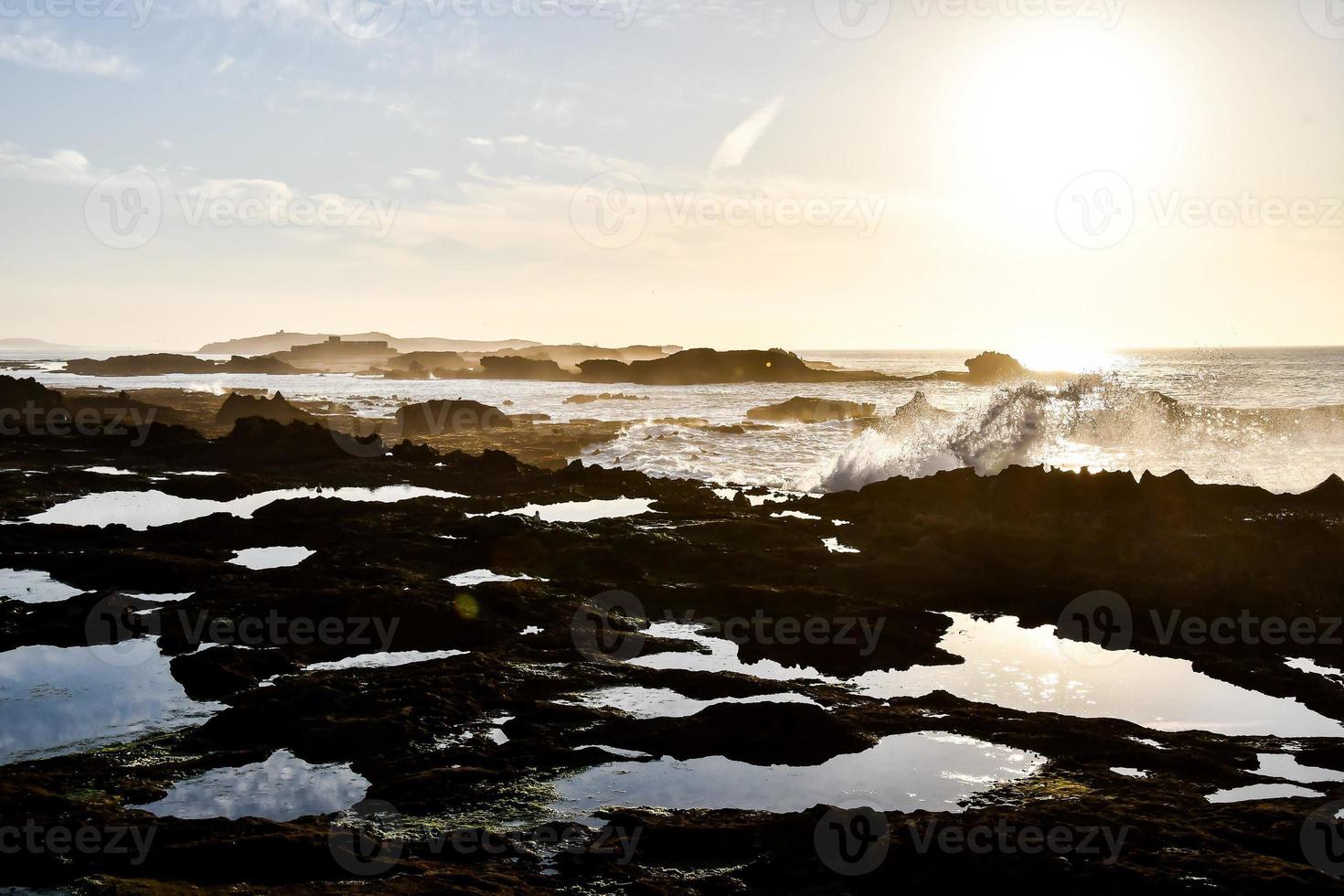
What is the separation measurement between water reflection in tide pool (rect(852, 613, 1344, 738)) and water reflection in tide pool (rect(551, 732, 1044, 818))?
1.52m

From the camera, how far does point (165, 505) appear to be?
734 inches

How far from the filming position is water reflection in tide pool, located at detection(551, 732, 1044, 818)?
6523 mm

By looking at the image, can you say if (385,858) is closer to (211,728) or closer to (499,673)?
(211,728)

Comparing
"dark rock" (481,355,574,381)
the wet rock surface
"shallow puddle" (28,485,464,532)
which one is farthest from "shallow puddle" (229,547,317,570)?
"dark rock" (481,355,574,381)

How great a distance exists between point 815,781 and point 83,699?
269 inches

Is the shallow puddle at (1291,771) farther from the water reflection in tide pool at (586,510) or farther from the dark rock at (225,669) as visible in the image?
the water reflection in tide pool at (586,510)

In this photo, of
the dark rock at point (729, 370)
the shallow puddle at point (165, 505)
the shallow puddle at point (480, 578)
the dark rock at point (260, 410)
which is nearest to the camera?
the shallow puddle at point (480, 578)

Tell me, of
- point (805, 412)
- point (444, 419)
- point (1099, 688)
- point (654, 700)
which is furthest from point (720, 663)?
point (805, 412)

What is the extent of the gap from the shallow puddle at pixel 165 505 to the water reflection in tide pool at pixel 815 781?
38.4 feet

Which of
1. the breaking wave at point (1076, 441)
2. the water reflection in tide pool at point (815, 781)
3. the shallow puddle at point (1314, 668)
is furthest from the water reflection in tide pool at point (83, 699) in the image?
the breaking wave at point (1076, 441)

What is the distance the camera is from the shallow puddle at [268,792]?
6.21 m

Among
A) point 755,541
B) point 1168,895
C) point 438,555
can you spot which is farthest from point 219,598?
point 1168,895

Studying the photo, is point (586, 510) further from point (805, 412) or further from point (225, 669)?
point (805, 412)

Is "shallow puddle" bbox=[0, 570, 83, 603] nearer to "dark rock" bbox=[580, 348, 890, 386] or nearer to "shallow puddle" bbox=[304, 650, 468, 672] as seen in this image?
"shallow puddle" bbox=[304, 650, 468, 672]
